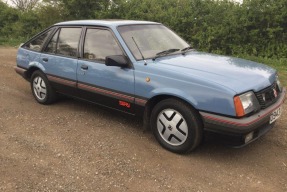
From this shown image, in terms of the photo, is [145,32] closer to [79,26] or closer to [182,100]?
[79,26]

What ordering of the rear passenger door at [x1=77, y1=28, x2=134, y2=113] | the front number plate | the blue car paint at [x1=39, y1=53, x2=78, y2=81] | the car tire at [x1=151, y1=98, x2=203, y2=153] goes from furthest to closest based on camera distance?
the blue car paint at [x1=39, y1=53, x2=78, y2=81] → the rear passenger door at [x1=77, y1=28, x2=134, y2=113] → the front number plate → the car tire at [x1=151, y1=98, x2=203, y2=153]

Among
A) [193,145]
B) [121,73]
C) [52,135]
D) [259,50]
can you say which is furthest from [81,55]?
[259,50]

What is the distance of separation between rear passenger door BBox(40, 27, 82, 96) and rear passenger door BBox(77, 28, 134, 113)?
18cm

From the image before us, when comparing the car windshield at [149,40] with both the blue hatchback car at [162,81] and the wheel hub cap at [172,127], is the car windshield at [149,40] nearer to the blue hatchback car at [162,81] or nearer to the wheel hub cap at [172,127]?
the blue hatchback car at [162,81]

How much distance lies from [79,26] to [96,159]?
227 cm

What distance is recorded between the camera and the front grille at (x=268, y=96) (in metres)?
3.78

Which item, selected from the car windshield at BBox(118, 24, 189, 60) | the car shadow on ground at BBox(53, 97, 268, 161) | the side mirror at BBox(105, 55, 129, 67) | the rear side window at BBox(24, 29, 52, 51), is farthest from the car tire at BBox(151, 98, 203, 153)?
the rear side window at BBox(24, 29, 52, 51)

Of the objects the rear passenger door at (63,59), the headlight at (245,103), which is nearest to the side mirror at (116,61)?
the rear passenger door at (63,59)

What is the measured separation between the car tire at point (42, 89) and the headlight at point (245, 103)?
133 inches

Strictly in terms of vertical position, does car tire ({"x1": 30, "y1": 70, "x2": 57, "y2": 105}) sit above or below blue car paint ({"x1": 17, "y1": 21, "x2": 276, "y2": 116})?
below

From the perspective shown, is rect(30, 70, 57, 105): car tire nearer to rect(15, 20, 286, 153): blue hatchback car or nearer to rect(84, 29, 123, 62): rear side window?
rect(15, 20, 286, 153): blue hatchback car

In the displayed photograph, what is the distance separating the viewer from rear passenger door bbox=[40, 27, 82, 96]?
201 inches

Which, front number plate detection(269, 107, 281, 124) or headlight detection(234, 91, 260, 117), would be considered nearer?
headlight detection(234, 91, 260, 117)

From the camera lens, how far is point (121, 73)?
4.39 m
